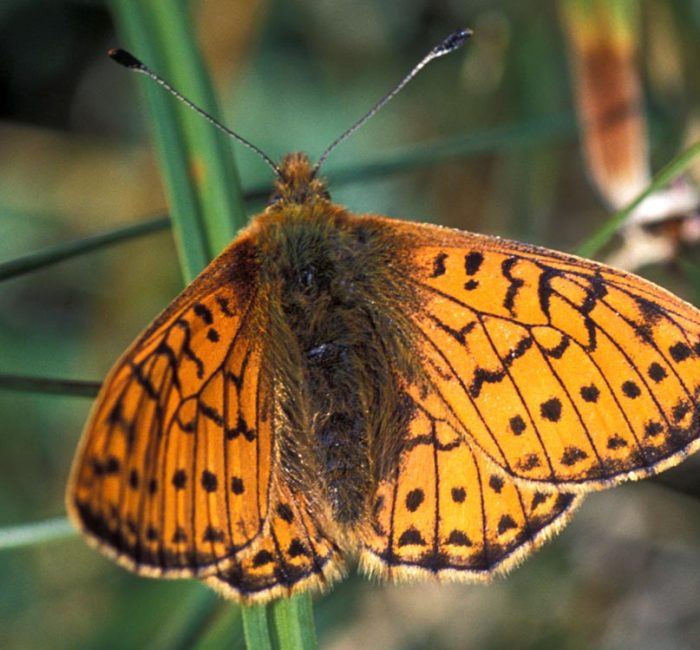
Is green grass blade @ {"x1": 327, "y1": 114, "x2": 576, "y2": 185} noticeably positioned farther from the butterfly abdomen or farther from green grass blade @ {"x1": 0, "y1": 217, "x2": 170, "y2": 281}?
green grass blade @ {"x1": 0, "y1": 217, "x2": 170, "y2": 281}

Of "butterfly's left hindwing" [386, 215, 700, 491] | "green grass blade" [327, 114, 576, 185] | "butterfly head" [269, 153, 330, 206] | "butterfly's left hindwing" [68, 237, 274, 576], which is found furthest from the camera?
"green grass blade" [327, 114, 576, 185]

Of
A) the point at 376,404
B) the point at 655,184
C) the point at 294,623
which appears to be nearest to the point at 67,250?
the point at 376,404

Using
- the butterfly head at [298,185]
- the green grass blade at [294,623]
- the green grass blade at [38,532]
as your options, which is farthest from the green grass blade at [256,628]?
the butterfly head at [298,185]

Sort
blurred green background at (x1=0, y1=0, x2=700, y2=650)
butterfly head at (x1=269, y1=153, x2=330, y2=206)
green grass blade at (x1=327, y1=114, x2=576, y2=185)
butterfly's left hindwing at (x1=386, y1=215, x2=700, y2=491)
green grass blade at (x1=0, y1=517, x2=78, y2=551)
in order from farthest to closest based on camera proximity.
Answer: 1. blurred green background at (x1=0, y1=0, x2=700, y2=650)
2. green grass blade at (x1=327, y1=114, x2=576, y2=185)
3. butterfly head at (x1=269, y1=153, x2=330, y2=206)
4. green grass blade at (x1=0, y1=517, x2=78, y2=551)
5. butterfly's left hindwing at (x1=386, y1=215, x2=700, y2=491)

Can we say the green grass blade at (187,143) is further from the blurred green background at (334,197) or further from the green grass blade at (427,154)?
the blurred green background at (334,197)

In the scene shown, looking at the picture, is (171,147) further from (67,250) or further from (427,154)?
(427,154)

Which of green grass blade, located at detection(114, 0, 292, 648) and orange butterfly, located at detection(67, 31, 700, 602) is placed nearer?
orange butterfly, located at detection(67, 31, 700, 602)

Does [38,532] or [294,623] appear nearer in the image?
[294,623]

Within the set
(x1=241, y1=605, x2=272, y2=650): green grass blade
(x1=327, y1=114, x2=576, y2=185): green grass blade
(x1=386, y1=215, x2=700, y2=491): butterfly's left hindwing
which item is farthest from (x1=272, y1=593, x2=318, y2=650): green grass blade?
(x1=327, y1=114, x2=576, y2=185): green grass blade
